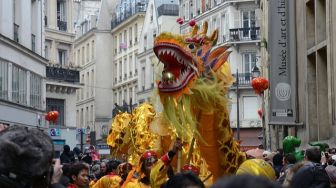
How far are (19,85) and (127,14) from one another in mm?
44581

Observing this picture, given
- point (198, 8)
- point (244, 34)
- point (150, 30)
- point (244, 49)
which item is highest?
point (198, 8)

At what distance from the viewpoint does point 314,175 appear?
727cm

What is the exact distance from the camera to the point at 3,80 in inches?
1242

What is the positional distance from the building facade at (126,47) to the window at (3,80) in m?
40.1

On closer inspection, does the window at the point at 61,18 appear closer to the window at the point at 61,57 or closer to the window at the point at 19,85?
the window at the point at 61,57

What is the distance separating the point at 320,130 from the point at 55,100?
34007mm

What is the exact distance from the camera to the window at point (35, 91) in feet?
121

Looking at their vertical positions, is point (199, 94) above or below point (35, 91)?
below

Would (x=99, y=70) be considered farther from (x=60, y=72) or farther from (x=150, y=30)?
(x=60, y=72)

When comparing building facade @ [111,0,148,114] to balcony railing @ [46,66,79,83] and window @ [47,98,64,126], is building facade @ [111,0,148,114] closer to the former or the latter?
balcony railing @ [46,66,79,83]

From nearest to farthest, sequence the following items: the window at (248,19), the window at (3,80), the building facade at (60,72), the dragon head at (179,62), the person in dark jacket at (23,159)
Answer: the person in dark jacket at (23,159) → the dragon head at (179,62) → the window at (3,80) → the building facade at (60,72) → the window at (248,19)

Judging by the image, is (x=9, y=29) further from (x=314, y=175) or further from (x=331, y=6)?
(x=314, y=175)

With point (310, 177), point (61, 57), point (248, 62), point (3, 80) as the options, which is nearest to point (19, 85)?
point (3, 80)

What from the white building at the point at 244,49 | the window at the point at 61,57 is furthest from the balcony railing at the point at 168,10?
the window at the point at 61,57
